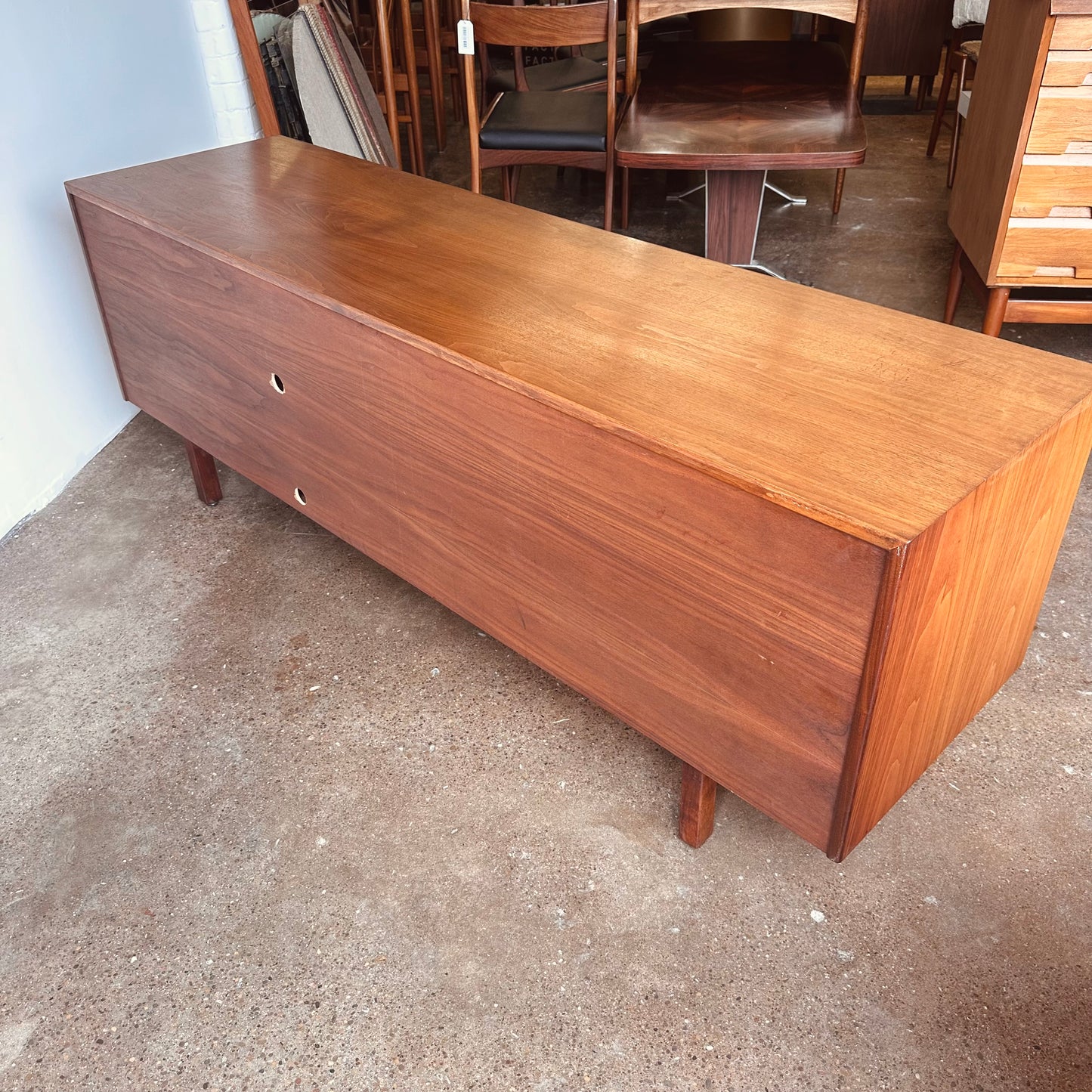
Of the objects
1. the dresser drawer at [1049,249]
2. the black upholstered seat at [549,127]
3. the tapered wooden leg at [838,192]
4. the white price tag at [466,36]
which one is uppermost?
the white price tag at [466,36]

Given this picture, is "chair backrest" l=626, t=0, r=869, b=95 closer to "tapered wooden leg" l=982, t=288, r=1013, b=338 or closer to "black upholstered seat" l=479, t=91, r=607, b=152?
"black upholstered seat" l=479, t=91, r=607, b=152

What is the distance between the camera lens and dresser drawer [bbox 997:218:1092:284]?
2.13 m

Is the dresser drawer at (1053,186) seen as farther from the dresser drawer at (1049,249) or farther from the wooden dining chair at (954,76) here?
the wooden dining chair at (954,76)

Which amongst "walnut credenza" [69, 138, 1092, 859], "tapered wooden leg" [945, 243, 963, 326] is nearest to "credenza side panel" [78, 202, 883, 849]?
"walnut credenza" [69, 138, 1092, 859]

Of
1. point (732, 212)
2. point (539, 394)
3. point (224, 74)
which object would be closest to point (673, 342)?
point (539, 394)

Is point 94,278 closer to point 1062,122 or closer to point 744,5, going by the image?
point 744,5

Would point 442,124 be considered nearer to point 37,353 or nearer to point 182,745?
point 37,353

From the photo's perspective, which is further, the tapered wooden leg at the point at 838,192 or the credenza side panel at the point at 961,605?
the tapered wooden leg at the point at 838,192

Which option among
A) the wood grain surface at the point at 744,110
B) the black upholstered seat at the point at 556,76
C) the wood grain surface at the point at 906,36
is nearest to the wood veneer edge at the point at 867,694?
the wood grain surface at the point at 744,110

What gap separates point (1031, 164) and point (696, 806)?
160 centimetres

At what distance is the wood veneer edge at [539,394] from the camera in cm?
88

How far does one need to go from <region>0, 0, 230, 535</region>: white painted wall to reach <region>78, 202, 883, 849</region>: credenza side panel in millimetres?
388

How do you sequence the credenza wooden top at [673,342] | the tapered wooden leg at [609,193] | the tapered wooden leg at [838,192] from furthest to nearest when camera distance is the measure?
the tapered wooden leg at [838,192] → the tapered wooden leg at [609,193] → the credenza wooden top at [673,342]

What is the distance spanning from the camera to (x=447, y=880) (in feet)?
4.34
